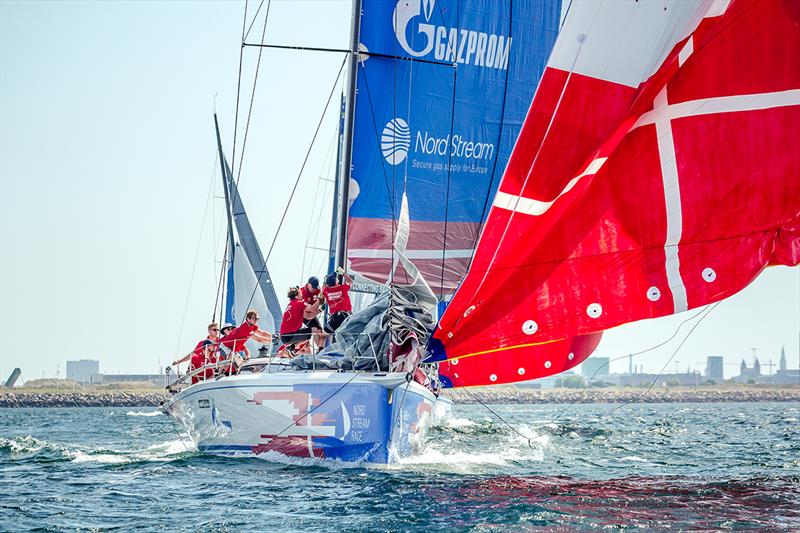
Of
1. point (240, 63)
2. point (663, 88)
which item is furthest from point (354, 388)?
point (240, 63)

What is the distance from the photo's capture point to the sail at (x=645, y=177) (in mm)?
6758

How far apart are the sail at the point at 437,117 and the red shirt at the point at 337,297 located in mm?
1508

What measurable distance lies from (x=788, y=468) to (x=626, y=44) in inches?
245

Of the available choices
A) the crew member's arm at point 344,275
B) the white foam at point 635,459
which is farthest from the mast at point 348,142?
the white foam at point 635,459

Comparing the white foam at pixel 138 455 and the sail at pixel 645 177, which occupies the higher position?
the sail at pixel 645 177

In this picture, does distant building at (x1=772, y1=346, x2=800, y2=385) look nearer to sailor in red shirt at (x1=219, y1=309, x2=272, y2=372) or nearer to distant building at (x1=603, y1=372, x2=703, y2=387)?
distant building at (x1=603, y1=372, x2=703, y2=387)

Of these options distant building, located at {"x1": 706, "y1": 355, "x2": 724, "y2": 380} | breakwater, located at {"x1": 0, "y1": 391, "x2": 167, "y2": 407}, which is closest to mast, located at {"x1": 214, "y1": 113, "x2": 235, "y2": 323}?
breakwater, located at {"x1": 0, "y1": 391, "x2": 167, "y2": 407}

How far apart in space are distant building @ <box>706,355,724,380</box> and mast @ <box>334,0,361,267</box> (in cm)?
15617

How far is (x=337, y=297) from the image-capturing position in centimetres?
1212

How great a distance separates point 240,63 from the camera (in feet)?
44.6

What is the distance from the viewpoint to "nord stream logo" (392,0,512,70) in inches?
581

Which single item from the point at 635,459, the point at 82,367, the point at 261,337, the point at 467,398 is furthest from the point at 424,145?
the point at 82,367

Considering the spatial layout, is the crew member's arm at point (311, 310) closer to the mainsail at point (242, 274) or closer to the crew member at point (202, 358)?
the crew member at point (202, 358)

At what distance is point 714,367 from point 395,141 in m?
158
